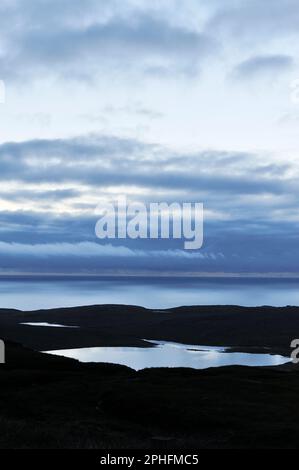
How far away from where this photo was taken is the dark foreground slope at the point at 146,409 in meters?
39.1

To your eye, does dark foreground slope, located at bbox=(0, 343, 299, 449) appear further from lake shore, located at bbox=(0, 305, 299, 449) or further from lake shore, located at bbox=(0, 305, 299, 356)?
lake shore, located at bbox=(0, 305, 299, 356)

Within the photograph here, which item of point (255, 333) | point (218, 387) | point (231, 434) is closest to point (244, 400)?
point (218, 387)

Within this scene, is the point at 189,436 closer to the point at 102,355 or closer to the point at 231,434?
the point at 231,434

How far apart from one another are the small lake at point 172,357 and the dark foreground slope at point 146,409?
40.3m

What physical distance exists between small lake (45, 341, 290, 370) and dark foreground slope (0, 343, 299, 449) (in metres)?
40.3

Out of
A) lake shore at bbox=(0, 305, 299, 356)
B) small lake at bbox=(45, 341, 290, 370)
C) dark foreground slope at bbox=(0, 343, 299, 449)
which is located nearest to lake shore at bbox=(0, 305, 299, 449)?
dark foreground slope at bbox=(0, 343, 299, 449)

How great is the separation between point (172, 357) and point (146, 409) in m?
78.5

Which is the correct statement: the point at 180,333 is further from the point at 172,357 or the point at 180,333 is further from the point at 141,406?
the point at 141,406

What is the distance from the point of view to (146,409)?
5362 cm

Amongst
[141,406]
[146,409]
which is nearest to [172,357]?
[141,406]

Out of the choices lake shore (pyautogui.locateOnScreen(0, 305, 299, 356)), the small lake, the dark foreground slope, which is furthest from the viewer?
lake shore (pyautogui.locateOnScreen(0, 305, 299, 356))

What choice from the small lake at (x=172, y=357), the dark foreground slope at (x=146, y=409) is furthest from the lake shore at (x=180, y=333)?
the dark foreground slope at (x=146, y=409)

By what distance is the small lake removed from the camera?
12125 centimetres
